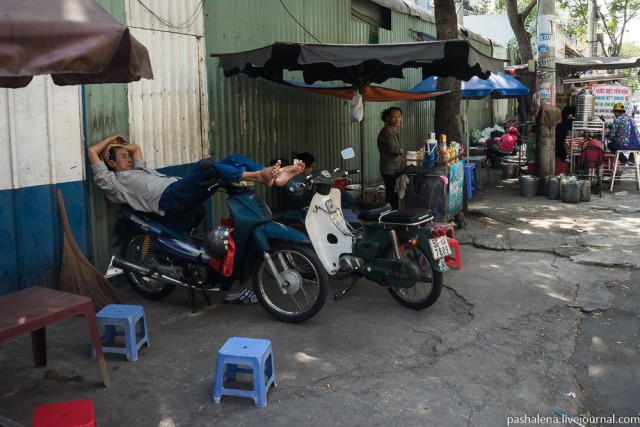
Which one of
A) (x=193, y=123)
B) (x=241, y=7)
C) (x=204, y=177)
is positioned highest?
(x=241, y=7)

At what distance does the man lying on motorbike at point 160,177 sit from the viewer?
5.26 meters

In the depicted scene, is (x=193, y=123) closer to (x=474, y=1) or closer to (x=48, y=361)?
(x=48, y=361)

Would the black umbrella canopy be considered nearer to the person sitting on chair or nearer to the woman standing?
the woman standing

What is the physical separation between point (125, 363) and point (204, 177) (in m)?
1.67

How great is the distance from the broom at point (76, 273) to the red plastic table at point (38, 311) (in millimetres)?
1626

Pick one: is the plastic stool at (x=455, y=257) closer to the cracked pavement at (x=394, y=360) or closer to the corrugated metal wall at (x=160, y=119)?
the cracked pavement at (x=394, y=360)

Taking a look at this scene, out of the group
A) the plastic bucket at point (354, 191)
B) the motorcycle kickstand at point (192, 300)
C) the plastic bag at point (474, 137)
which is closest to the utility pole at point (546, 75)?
the plastic bucket at point (354, 191)

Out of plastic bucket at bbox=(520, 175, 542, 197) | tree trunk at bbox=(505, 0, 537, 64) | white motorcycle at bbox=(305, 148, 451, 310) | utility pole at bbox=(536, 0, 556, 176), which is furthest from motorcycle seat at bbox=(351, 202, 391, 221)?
tree trunk at bbox=(505, 0, 537, 64)

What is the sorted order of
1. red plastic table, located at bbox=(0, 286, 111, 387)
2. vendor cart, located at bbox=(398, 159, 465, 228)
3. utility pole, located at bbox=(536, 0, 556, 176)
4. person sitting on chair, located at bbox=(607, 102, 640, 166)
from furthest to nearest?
utility pole, located at bbox=(536, 0, 556, 176) < person sitting on chair, located at bbox=(607, 102, 640, 166) < vendor cart, located at bbox=(398, 159, 465, 228) < red plastic table, located at bbox=(0, 286, 111, 387)

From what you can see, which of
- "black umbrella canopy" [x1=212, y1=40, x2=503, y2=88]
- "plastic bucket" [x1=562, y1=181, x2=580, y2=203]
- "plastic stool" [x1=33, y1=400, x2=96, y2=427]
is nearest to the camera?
"plastic stool" [x1=33, y1=400, x2=96, y2=427]

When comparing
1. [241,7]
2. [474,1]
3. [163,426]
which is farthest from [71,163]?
[474,1]

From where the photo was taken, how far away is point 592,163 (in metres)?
12.7

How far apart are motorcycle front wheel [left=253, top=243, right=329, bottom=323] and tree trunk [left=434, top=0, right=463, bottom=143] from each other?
208 inches

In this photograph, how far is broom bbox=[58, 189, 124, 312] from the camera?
223 inches
